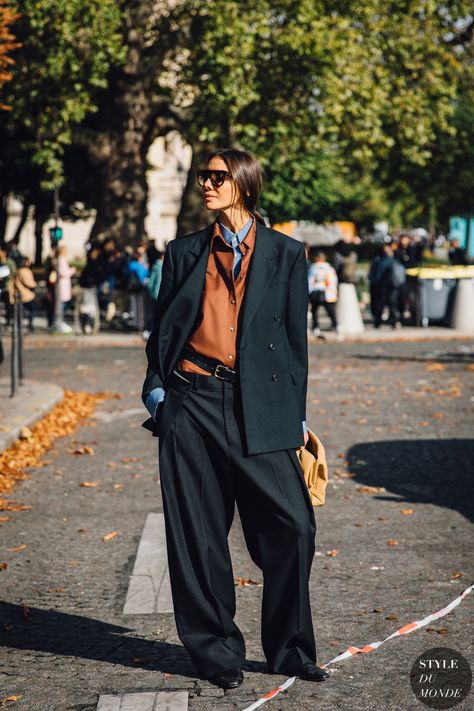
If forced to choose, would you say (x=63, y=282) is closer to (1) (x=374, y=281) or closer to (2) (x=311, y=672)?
(1) (x=374, y=281)

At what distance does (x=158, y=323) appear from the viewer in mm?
4391

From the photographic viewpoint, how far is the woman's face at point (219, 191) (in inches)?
169

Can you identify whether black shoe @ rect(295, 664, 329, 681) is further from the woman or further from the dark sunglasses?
the dark sunglasses

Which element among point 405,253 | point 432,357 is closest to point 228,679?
point 432,357

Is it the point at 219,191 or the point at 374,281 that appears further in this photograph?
the point at 374,281

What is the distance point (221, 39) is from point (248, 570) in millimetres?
19222

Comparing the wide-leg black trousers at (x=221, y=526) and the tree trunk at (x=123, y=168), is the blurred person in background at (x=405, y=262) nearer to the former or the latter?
the tree trunk at (x=123, y=168)

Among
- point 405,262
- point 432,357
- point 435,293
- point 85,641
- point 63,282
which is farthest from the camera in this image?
point 405,262

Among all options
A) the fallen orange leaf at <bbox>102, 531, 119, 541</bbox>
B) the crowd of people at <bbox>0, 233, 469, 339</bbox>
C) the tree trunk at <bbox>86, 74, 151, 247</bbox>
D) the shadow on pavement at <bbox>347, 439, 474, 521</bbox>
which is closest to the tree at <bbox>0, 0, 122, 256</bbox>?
the tree trunk at <bbox>86, 74, 151, 247</bbox>

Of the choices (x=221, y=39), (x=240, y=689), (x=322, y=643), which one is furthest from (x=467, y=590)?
(x=221, y=39)

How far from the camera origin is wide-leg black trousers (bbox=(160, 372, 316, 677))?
429 cm

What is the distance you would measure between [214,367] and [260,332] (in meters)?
0.20

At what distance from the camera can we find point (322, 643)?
494 cm

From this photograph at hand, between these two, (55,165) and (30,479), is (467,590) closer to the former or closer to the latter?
(30,479)
